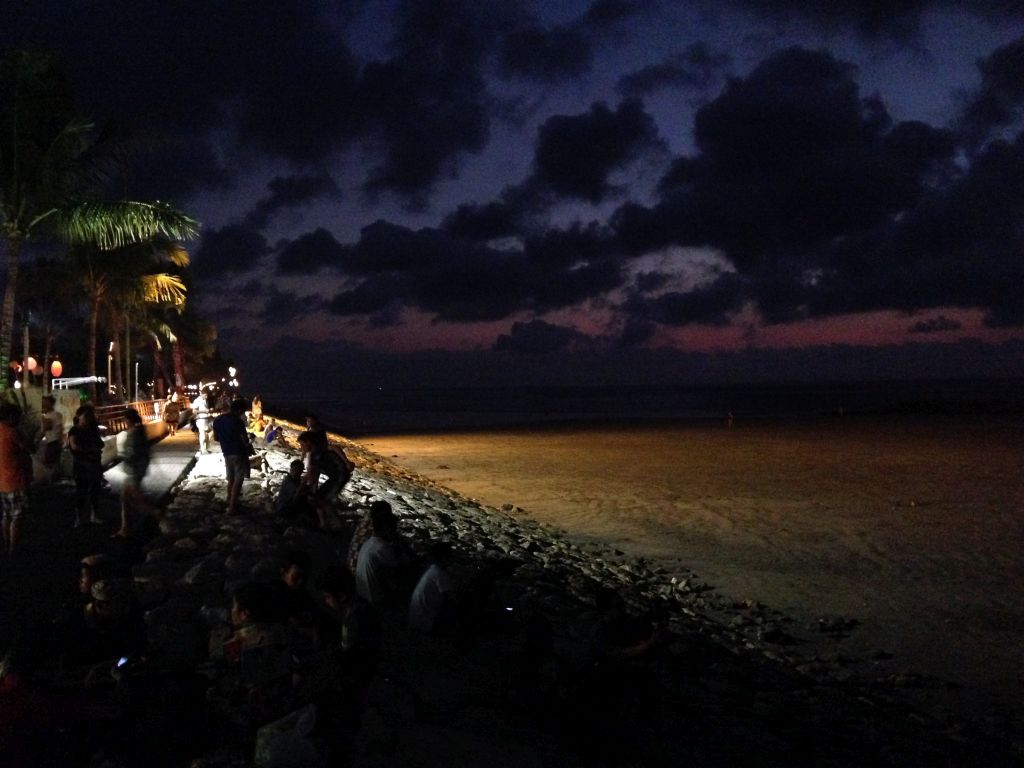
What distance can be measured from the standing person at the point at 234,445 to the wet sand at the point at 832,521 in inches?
253

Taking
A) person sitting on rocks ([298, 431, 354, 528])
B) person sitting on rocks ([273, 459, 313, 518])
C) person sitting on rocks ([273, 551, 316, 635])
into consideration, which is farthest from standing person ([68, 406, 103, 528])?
person sitting on rocks ([273, 551, 316, 635])

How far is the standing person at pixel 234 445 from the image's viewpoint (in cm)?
1048

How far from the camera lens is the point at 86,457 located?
941 centimetres

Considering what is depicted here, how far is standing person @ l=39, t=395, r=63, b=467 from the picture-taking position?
11.8 meters

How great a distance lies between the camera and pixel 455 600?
671 cm

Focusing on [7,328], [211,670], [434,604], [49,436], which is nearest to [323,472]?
[434,604]

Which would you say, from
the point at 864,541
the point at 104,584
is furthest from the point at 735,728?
the point at 864,541

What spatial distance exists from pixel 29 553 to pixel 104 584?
15.6 feet

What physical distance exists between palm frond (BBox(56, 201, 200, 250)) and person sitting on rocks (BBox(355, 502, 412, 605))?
10810 mm

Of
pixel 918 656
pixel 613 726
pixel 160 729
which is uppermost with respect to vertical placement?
pixel 160 729

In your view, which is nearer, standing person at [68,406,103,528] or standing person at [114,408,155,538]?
standing person at [114,408,155,538]

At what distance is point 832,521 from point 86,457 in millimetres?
13585

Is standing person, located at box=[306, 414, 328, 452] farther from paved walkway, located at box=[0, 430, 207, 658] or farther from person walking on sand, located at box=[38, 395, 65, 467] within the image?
person walking on sand, located at box=[38, 395, 65, 467]

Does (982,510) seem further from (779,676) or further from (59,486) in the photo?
(59,486)
